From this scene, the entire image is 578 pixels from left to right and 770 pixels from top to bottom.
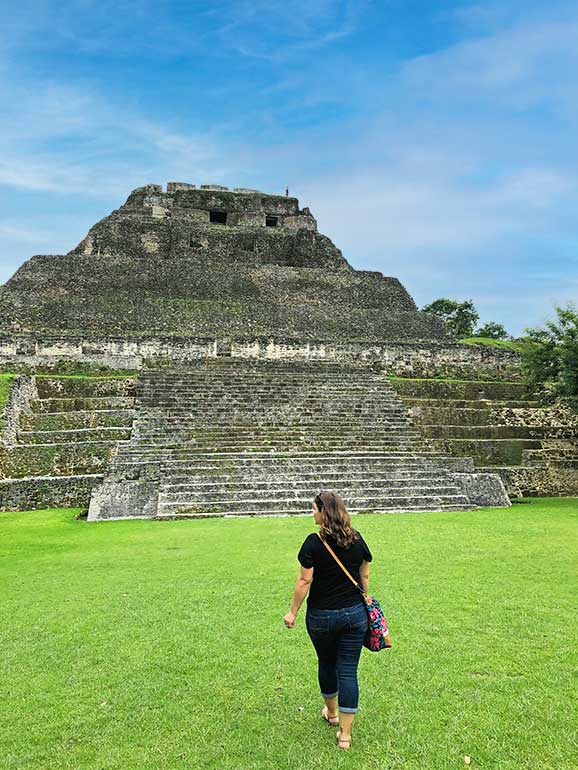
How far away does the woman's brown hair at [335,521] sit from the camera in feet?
9.97

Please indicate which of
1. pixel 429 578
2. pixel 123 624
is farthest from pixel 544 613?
pixel 123 624

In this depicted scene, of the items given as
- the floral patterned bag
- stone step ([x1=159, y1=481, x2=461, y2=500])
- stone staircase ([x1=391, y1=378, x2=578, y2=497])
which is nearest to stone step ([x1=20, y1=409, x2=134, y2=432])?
stone step ([x1=159, y1=481, x2=461, y2=500])

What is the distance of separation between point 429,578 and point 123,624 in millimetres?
2752

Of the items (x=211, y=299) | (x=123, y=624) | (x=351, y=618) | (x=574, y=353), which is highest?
(x=211, y=299)

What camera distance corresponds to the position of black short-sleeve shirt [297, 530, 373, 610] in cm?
304

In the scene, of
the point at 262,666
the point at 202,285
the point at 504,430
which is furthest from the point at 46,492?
the point at 202,285

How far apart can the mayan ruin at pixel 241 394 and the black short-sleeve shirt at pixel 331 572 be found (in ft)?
23.5

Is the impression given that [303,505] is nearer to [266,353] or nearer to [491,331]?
[266,353]

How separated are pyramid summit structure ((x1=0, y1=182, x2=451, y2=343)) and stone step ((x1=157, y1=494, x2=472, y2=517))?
27.2 ft

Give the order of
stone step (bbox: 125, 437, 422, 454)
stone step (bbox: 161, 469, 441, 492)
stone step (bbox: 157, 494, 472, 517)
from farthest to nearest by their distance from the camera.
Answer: stone step (bbox: 125, 437, 422, 454)
stone step (bbox: 161, 469, 441, 492)
stone step (bbox: 157, 494, 472, 517)

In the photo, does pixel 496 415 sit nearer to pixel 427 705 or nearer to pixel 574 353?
pixel 574 353

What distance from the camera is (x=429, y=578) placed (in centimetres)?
562

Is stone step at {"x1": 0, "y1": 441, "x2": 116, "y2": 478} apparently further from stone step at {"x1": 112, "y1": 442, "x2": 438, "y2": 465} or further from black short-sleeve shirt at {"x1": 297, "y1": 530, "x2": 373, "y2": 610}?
black short-sleeve shirt at {"x1": 297, "y1": 530, "x2": 373, "y2": 610}

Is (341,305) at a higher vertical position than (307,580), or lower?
higher
